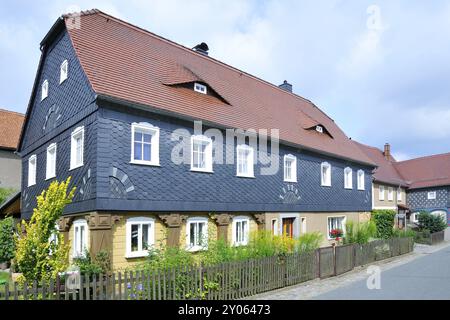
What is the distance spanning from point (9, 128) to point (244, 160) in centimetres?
2089

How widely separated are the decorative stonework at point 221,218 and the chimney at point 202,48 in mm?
9959

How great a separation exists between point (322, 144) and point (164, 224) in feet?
38.2

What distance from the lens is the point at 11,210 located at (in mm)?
21922

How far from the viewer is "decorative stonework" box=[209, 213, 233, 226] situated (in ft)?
48.9

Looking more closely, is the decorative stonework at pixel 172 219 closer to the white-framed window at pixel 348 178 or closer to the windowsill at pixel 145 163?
the windowsill at pixel 145 163

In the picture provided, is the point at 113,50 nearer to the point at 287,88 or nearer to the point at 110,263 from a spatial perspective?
the point at 110,263

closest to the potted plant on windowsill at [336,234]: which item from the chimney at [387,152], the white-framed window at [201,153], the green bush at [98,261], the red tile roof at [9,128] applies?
the white-framed window at [201,153]

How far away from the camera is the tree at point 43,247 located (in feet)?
28.2

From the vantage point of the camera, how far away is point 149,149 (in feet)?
43.0

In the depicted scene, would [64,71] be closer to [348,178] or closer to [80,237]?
[80,237]

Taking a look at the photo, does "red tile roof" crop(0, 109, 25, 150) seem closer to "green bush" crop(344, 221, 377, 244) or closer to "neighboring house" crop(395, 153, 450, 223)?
"green bush" crop(344, 221, 377, 244)

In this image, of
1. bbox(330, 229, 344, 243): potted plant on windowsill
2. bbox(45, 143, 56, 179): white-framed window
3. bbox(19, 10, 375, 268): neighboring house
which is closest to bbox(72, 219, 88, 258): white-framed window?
bbox(19, 10, 375, 268): neighboring house

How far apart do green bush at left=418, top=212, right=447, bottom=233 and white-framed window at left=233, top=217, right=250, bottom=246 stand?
72.4 ft
